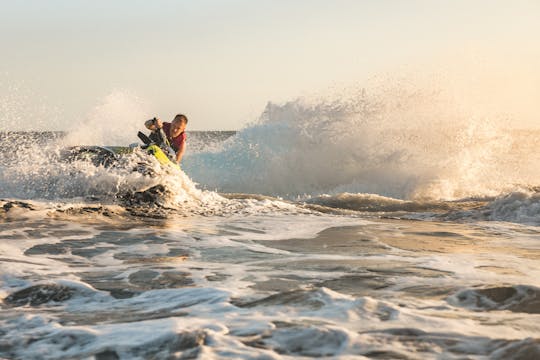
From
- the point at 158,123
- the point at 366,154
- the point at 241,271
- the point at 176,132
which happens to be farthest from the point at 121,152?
the point at 366,154

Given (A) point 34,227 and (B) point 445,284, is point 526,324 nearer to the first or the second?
(B) point 445,284

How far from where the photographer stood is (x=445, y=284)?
16.7 feet

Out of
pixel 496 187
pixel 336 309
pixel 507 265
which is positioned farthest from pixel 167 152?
pixel 496 187

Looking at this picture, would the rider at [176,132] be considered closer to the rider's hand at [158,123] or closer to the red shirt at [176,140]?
the red shirt at [176,140]

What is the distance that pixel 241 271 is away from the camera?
5.82 m

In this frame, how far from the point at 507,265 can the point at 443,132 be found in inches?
718

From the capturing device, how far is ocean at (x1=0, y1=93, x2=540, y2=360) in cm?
349

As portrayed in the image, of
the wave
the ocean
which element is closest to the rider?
the ocean

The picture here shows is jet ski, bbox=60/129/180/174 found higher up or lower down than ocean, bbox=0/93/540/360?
higher up

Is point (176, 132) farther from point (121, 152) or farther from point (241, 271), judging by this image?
point (241, 271)

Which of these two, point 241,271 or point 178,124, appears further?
point 178,124

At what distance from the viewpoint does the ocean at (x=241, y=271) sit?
3.49 meters

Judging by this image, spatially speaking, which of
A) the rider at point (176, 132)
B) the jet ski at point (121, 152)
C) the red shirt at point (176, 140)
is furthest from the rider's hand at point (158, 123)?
the red shirt at point (176, 140)

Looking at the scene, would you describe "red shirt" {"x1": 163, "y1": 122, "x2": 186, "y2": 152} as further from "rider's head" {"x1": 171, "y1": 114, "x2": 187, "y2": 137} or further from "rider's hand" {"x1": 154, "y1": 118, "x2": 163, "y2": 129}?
"rider's hand" {"x1": 154, "y1": 118, "x2": 163, "y2": 129}
